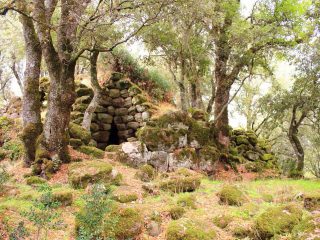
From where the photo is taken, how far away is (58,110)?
471 inches

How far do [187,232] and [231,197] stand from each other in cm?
283

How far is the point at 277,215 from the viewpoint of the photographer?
6.95 metres

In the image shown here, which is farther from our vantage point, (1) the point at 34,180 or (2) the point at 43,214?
(1) the point at 34,180

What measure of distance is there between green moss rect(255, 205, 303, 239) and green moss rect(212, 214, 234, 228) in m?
0.74

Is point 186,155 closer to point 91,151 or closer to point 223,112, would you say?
point 91,151

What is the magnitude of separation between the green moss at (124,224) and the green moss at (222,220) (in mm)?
1780

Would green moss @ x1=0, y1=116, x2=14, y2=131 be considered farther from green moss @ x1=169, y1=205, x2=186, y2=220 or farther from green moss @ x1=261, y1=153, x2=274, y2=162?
green moss @ x1=261, y1=153, x2=274, y2=162

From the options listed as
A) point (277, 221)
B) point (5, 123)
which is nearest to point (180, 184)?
point (277, 221)

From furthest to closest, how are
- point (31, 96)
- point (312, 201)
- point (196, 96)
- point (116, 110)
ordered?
point (196, 96), point (116, 110), point (31, 96), point (312, 201)

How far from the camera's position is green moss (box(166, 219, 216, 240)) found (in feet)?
21.3

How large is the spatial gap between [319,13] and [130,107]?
10420 millimetres

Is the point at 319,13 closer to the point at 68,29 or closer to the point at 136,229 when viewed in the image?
the point at 68,29

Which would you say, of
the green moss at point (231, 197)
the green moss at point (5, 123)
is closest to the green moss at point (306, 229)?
the green moss at point (231, 197)

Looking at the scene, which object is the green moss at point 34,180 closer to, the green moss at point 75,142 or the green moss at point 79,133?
the green moss at point 75,142
